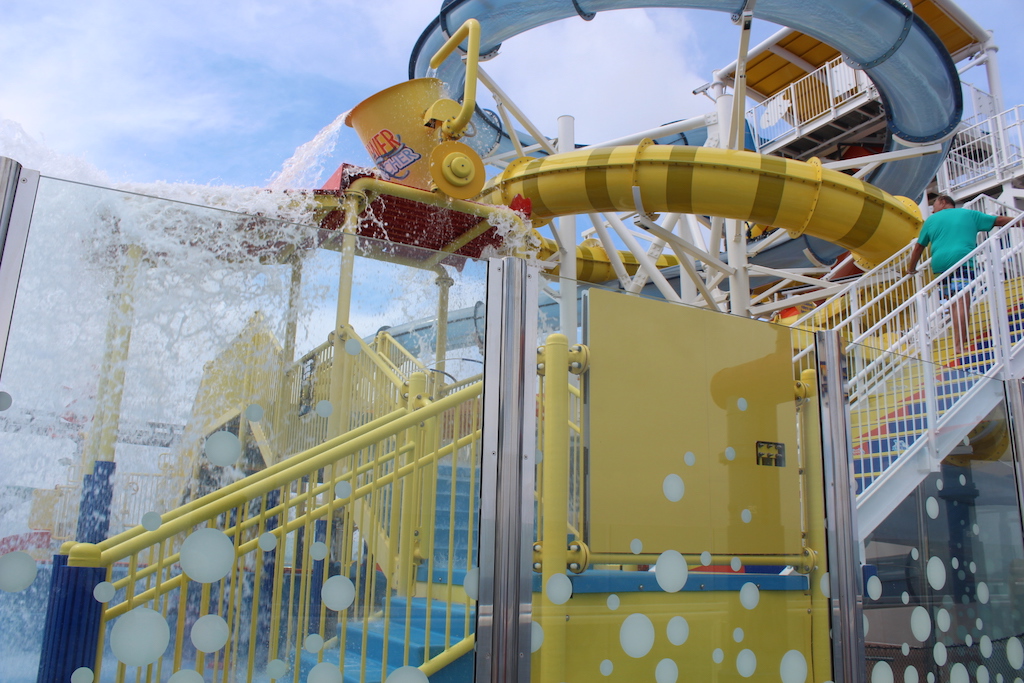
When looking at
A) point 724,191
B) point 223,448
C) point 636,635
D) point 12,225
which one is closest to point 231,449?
point 223,448

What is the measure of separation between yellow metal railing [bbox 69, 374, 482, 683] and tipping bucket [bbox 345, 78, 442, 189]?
499 centimetres

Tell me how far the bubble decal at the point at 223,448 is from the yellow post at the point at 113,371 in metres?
0.24

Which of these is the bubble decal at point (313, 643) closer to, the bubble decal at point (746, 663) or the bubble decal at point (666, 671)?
the bubble decal at point (666, 671)

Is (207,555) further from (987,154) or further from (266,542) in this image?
(987,154)

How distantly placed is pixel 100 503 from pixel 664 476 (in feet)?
6.10

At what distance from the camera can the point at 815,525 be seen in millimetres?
3213

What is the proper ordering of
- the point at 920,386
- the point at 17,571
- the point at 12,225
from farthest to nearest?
the point at 920,386 → the point at 12,225 → the point at 17,571

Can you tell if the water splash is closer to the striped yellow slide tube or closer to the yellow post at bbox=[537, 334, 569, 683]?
the striped yellow slide tube

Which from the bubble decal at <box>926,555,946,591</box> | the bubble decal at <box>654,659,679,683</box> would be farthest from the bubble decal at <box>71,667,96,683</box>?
the bubble decal at <box>926,555,946,591</box>

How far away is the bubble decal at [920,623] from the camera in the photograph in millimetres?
3359

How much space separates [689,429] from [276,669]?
1.69 m

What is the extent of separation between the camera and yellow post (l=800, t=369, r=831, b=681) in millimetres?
3131

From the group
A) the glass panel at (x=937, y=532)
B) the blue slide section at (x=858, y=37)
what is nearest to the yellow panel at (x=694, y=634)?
the glass panel at (x=937, y=532)

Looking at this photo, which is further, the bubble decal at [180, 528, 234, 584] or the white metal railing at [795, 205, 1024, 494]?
the white metal railing at [795, 205, 1024, 494]
